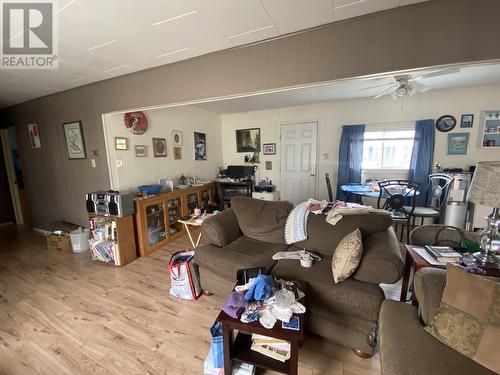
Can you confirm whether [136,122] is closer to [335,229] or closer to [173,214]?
[173,214]

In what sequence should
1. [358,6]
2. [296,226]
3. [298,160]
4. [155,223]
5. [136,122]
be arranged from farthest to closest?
[298,160] < [155,223] < [136,122] < [296,226] < [358,6]

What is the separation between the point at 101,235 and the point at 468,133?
6.08 meters

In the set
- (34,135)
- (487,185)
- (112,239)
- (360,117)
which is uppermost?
(360,117)

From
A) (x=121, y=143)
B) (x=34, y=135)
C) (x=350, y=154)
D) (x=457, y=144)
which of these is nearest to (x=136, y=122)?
(x=121, y=143)

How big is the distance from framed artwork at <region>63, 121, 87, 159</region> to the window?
16.3ft

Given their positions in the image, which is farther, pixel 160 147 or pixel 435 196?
pixel 160 147

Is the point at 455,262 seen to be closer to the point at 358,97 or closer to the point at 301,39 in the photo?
the point at 301,39

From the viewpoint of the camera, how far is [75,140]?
125 inches

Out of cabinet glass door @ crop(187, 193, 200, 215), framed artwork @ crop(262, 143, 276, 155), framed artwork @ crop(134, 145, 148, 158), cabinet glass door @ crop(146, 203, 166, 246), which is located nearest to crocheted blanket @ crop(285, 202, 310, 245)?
cabinet glass door @ crop(146, 203, 166, 246)

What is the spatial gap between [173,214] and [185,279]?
1.71 meters

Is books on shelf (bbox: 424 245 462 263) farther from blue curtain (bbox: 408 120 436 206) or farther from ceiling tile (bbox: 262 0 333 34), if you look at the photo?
blue curtain (bbox: 408 120 436 206)

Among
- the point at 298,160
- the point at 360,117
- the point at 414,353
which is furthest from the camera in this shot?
the point at 298,160

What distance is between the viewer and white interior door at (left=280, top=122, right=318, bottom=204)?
478 cm

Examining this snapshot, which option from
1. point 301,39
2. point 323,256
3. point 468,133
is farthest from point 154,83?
point 468,133
